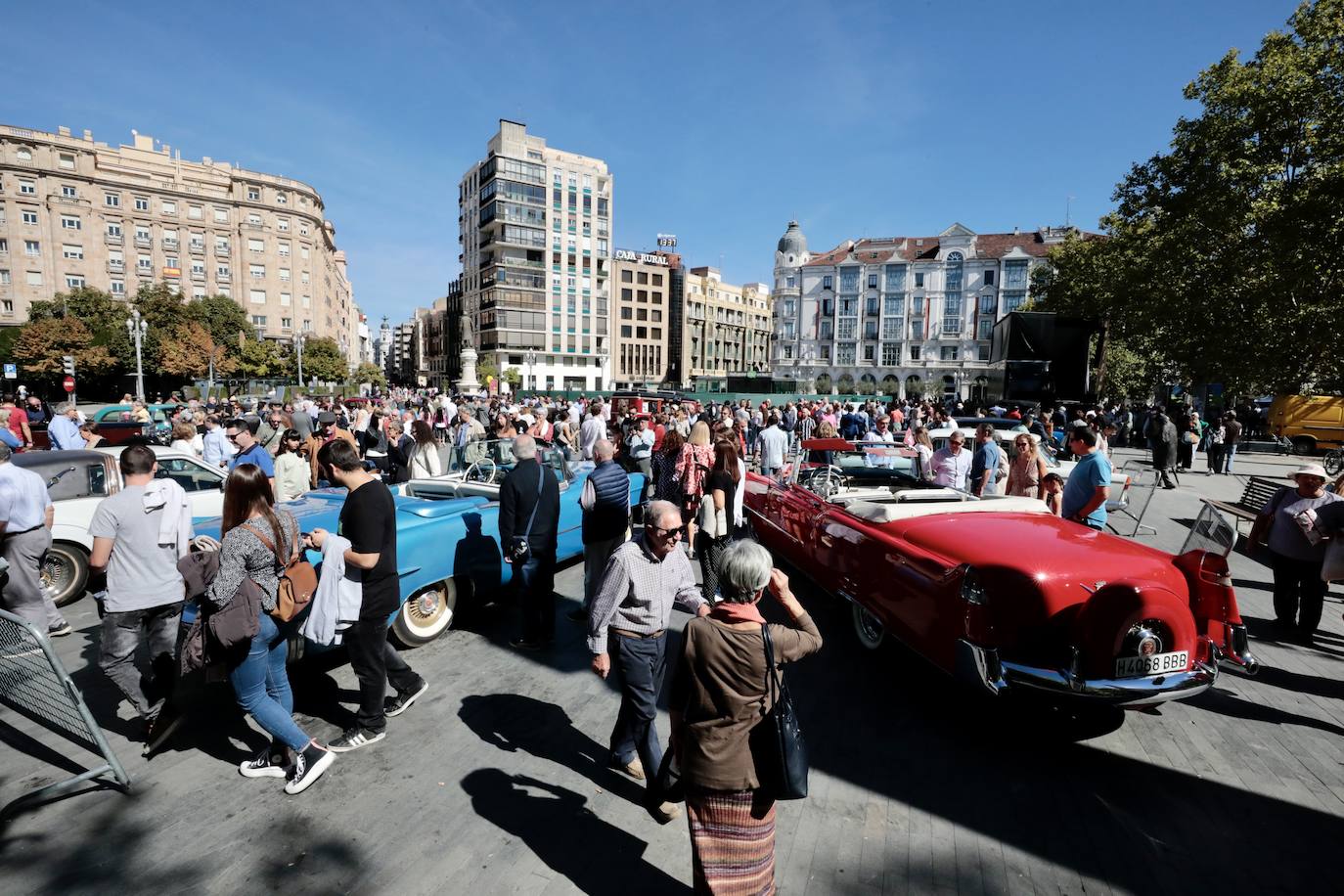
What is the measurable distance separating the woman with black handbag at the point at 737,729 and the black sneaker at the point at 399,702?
8.78 feet

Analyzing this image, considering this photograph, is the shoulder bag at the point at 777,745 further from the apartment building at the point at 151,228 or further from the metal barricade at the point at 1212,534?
the apartment building at the point at 151,228

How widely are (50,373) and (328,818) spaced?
56.9m

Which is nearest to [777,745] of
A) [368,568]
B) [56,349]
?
[368,568]

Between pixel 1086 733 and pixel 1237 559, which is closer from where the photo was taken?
pixel 1086 733

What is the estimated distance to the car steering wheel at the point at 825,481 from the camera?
638 cm

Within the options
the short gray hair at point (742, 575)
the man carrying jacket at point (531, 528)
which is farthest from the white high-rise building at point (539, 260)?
the short gray hair at point (742, 575)

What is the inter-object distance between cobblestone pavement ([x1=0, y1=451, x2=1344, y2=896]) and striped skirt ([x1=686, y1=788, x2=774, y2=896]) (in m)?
0.63

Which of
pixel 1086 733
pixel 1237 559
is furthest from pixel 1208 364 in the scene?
pixel 1086 733

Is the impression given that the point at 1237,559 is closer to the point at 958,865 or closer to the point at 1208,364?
the point at 958,865

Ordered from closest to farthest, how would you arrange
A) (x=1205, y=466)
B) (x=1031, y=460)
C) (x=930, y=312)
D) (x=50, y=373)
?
(x=1031, y=460)
(x=1205, y=466)
(x=50, y=373)
(x=930, y=312)

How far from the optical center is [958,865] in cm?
292

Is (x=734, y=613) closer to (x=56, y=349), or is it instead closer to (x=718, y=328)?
(x=56, y=349)

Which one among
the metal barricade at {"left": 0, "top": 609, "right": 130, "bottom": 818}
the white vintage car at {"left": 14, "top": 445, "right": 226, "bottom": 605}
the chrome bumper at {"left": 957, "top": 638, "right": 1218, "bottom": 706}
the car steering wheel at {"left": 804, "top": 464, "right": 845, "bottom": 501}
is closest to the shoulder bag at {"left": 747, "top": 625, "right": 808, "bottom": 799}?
the chrome bumper at {"left": 957, "top": 638, "right": 1218, "bottom": 706}

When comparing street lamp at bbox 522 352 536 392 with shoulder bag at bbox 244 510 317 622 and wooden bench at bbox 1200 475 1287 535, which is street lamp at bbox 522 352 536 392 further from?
shoulder bag at bbox 244 510 317 622
